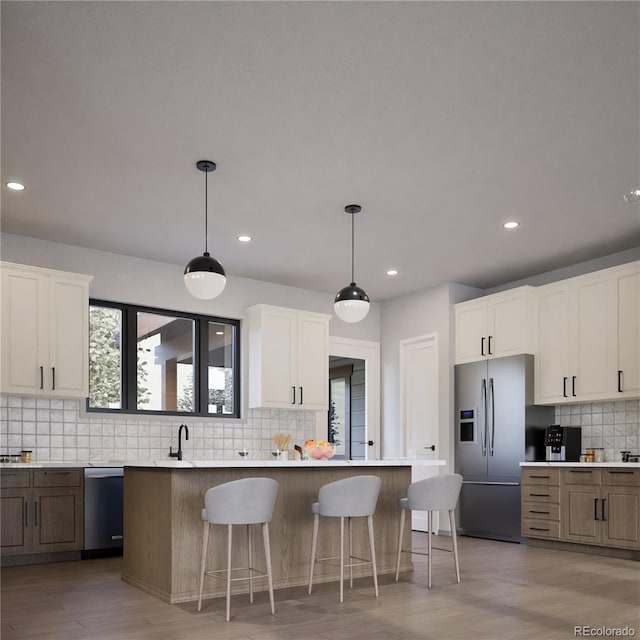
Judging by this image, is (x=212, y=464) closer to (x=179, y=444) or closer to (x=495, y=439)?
(x=179, y=444)

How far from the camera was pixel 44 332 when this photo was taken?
6203 millimetres

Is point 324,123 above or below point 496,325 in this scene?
above

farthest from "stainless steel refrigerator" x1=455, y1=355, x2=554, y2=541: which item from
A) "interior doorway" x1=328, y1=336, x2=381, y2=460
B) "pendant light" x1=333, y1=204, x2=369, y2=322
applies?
"pendant light" x1=333, y1=204, x2=369, y2=322

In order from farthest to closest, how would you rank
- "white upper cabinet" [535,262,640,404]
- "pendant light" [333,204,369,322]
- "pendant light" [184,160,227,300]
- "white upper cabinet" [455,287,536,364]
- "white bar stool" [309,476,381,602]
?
"white upper cabinet" [455,287,536,364] → "white upper cabinet" [535,262,640,404] → "pendant light" [333,204,369,322] → "pendant light" [184,160,227,300] → "white bar stool" [309,476,381,602]

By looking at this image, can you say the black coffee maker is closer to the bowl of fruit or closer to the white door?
the white door

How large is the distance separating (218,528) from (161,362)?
319 centimetres

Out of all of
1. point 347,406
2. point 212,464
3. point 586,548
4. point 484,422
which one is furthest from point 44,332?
point 586,548

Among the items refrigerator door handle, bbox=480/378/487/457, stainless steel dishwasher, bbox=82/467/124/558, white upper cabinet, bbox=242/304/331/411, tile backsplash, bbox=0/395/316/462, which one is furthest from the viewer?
white upper cabinet, bbox=242/304/331/411

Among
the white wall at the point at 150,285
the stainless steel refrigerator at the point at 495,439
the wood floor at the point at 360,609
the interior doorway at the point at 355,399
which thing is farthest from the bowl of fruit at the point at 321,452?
the interior doorway at the point at 355,399

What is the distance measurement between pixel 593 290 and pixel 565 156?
2.55 m

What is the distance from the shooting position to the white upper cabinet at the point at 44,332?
19.8 ft

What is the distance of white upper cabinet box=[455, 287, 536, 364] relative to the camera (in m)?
7.37

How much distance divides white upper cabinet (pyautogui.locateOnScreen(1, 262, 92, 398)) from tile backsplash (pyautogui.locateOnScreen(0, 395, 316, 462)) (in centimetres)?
33

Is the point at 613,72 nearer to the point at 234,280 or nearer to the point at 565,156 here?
the point at 565,156
